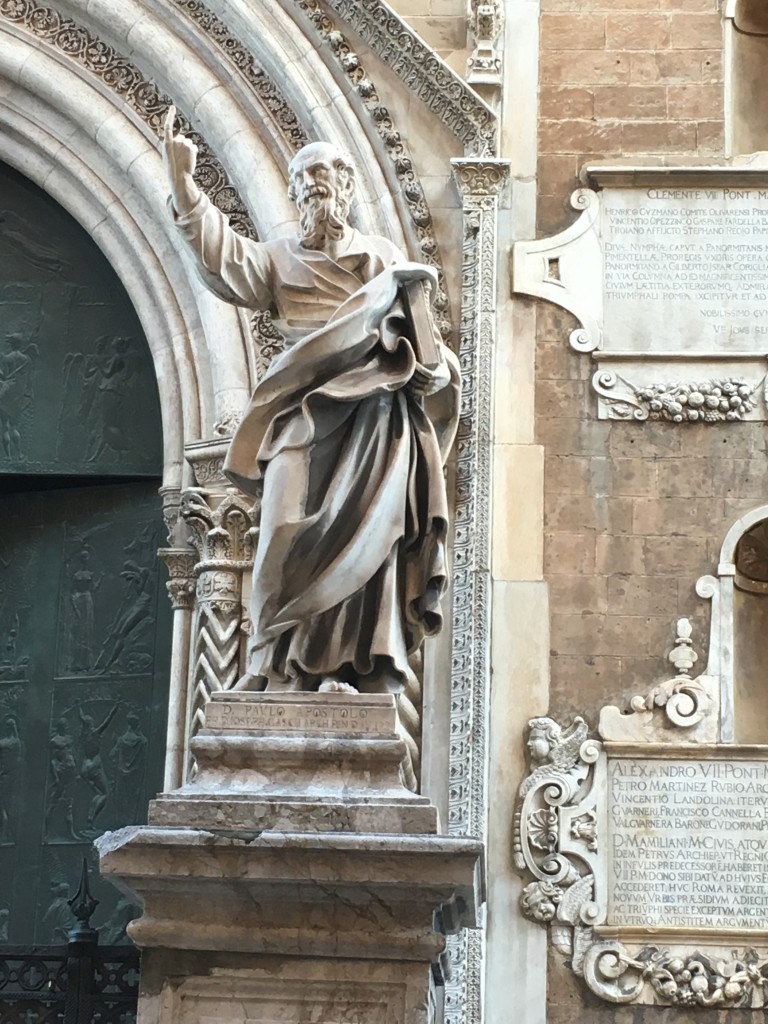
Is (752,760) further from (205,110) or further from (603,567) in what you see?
(205,110)

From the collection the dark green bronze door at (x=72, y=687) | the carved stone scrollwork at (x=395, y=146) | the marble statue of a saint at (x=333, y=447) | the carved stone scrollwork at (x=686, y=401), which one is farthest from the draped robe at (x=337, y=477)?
the dark green bronze door at (x=72, y=687)

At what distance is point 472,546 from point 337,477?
2.53 metres

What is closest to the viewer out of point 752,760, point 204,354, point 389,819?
point 389,819

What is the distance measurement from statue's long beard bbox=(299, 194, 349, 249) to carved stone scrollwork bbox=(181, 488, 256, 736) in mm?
2234

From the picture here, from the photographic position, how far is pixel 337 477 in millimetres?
6047

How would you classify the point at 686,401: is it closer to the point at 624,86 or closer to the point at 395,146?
the point at 624,86

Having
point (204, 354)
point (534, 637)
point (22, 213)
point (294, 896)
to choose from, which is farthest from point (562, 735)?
point (22, 213)

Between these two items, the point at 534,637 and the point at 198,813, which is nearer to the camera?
the point at 198,813

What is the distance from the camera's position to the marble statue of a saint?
234 inches

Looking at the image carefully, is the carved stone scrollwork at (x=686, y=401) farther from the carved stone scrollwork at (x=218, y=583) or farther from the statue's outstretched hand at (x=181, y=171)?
the statue's outstretched hand at (x=181, y=171)

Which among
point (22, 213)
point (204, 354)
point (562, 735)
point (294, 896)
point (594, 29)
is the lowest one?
point (294, 896)

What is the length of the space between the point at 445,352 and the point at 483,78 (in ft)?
10.4

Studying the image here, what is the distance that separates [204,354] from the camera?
9.09 meters

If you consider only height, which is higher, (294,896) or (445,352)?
(445,352)
